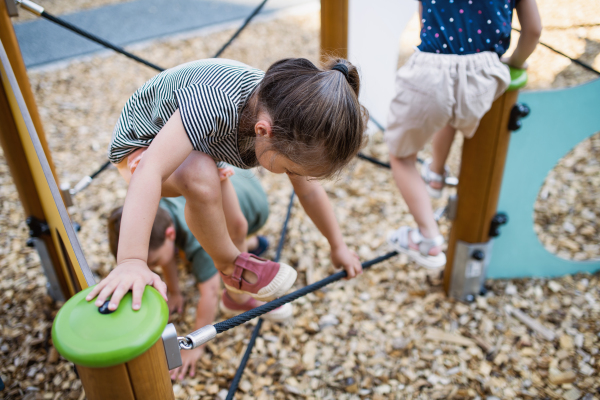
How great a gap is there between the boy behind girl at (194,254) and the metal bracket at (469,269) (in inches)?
25.0

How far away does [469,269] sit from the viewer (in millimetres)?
1623

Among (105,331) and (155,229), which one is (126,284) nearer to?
(105,331)

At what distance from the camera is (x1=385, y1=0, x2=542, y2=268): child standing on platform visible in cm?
113

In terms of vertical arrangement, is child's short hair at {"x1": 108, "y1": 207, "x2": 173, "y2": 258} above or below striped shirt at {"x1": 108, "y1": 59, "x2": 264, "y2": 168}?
below

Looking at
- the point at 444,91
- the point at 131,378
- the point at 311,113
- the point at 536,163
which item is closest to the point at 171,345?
the point at 131,378

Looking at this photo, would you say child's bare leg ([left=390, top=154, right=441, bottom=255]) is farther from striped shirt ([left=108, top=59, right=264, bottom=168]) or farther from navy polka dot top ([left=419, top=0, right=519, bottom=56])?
striped shirt ([left=108, top=59, right=264, bottom=168])

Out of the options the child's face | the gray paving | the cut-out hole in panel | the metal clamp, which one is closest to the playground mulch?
the cut-out hole in panel

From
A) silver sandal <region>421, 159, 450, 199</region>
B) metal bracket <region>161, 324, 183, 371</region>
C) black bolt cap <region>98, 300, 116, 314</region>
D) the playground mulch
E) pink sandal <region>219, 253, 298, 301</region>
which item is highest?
black bolt cap <region>98, 300, 116, 314</region>

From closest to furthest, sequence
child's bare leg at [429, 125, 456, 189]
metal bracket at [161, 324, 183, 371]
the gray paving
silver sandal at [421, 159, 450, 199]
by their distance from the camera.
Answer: metal bracket at [161, 324, 183, 371] < child's bare leg at [429, 125, 456, 189] < silver sandal at [421, 159, 450, 199] < the gray paving

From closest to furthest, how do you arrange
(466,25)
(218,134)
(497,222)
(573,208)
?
(218,134), (466,25), (497,222), (573,208)

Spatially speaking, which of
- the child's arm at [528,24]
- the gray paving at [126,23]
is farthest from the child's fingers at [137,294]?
the gray paving at [126,23]

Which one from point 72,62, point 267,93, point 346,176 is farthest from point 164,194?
point 72,62

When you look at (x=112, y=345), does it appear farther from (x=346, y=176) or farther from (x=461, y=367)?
(x=346, y=176)


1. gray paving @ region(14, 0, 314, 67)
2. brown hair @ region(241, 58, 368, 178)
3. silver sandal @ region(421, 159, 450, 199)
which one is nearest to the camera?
brown hair @ region(241, 58, 368, 178)
